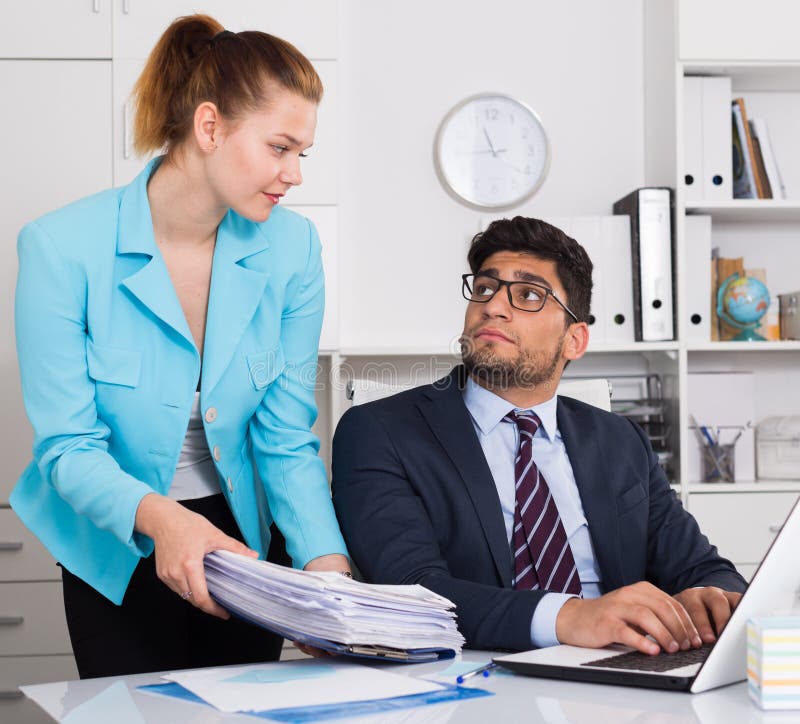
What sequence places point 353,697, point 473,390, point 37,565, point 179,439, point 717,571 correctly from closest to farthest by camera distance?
point 353,697 < point 179,439 < point 717,571 < point 473,390 < point 37,565

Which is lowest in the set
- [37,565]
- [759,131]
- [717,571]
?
[37,565]

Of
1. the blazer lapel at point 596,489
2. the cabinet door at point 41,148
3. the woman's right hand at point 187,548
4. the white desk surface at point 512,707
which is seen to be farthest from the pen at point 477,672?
the cabinet door at point 41,148

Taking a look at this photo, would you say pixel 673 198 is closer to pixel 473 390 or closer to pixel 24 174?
pixel 473 390

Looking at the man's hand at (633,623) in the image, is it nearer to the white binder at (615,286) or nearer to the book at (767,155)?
the white binder at (615,286)

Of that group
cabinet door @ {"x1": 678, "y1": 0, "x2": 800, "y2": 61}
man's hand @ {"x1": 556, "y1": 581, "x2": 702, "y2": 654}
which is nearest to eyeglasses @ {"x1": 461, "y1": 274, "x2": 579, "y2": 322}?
man's hand @ {"x1": 556, "y1": 581, "x2": 702, "y2": 654}

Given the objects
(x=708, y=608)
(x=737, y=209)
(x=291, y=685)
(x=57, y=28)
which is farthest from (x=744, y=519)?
(x=57, y=28)

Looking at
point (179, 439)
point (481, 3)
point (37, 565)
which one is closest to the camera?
point (179, 439)

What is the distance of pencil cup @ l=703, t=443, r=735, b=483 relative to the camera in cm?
299

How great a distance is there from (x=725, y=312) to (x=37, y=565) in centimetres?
222

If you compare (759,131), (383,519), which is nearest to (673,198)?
(759,131)

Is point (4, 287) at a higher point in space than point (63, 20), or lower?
lower

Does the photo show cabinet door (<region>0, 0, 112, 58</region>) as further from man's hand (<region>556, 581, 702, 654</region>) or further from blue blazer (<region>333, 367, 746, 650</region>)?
man's hand (<region>556, 581, 702, 654</region>)

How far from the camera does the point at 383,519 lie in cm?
154

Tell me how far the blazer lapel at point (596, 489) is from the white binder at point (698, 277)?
4.29 ft
